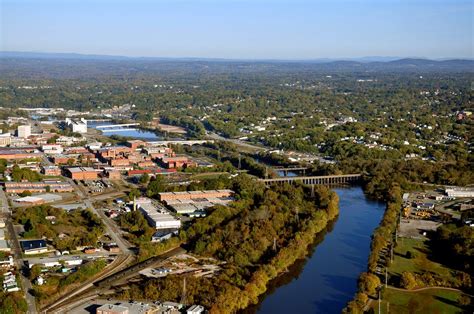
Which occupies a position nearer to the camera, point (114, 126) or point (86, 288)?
point (86, 288)

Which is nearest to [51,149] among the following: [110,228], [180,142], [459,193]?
[180,142]

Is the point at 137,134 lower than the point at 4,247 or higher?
lower

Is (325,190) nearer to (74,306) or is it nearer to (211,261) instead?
(211,261)

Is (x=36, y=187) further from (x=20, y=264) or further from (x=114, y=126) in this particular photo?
(x=114, y=126)

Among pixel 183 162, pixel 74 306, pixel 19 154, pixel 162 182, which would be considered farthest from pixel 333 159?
pixel 74 306

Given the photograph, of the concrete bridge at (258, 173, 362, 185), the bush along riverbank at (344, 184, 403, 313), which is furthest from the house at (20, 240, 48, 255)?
the concrete bridge at (258, 173, 362, 185)

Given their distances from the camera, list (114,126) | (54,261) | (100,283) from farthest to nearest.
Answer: (114,126) → (54,261) → (100,283)

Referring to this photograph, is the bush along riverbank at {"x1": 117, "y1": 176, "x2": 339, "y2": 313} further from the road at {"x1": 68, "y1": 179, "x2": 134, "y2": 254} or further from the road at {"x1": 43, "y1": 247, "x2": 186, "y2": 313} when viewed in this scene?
the road at {"x1": 68, "y1": 179, "x2": 134, "y2": 254}
